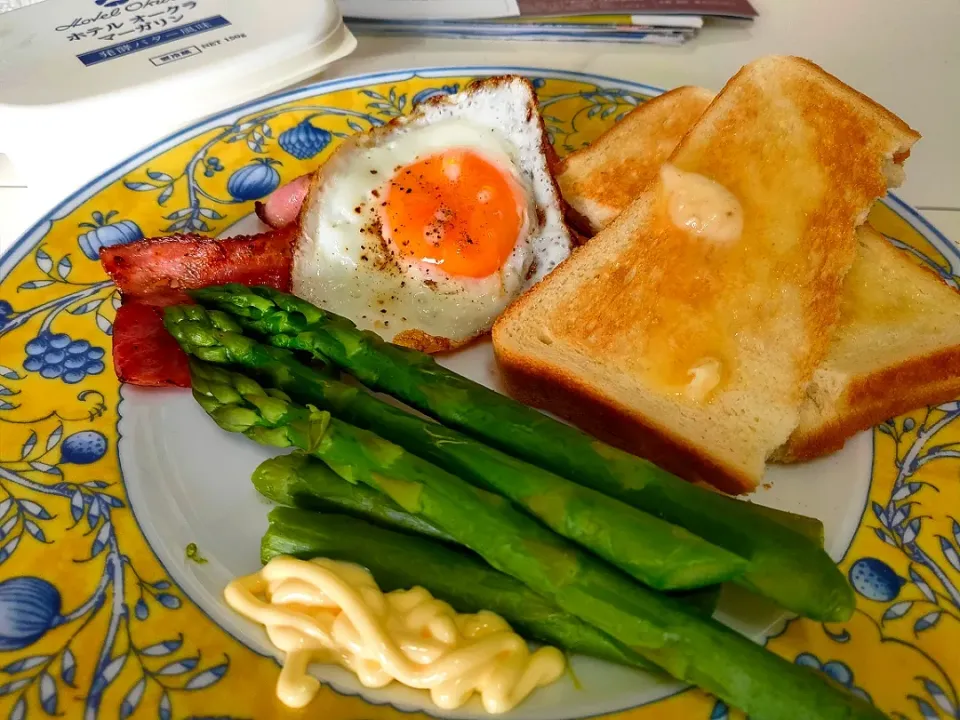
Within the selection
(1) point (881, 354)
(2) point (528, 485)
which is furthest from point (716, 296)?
(2) point (528, 485)

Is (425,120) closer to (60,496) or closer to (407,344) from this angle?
(407,344)

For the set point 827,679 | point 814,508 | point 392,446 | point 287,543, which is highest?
point 392,446

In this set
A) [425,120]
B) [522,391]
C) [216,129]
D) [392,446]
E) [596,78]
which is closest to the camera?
[392,446]

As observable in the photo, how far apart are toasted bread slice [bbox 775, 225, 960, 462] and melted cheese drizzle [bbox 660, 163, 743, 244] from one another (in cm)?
53

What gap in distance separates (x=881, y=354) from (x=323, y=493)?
6.37 ft

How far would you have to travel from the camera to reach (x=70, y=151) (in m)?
3.74

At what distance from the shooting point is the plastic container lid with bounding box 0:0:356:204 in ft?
12.0

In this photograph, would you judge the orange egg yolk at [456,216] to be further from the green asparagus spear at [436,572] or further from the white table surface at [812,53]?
the white table surface at [812,53]

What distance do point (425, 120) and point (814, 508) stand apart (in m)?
2.23

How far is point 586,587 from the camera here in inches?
71.5

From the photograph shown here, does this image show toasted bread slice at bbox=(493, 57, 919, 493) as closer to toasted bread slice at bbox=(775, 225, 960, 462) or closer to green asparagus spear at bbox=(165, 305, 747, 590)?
toasted bread slice at bbox=(775, 225, 960, 462)

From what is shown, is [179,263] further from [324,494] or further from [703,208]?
[703,208]

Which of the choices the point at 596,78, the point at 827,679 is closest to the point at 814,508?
the point at 827,679

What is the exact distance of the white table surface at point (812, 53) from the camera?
168 inches
